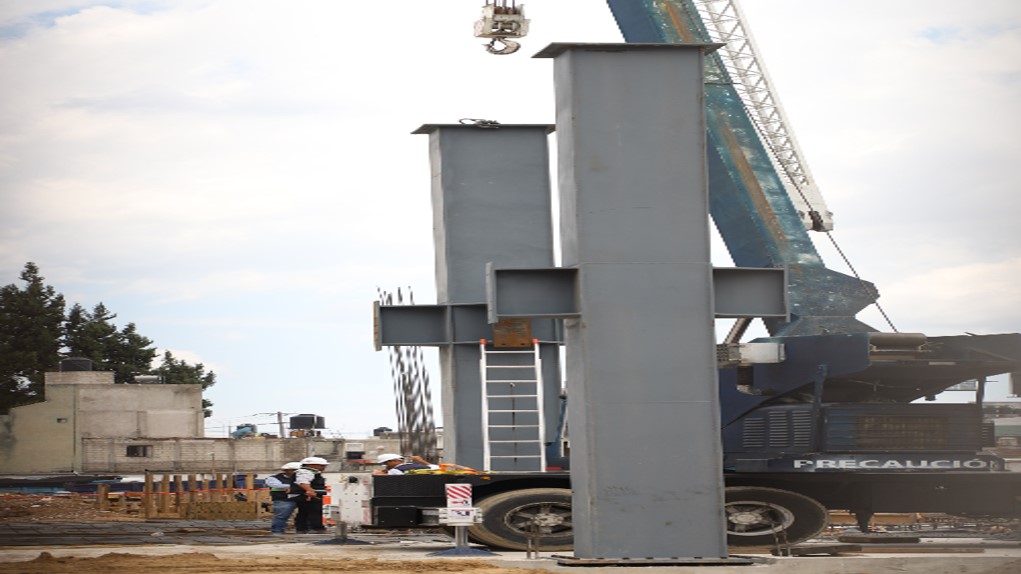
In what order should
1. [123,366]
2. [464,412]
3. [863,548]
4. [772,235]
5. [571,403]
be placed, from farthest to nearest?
[123,366] → [772,235] → [464,412] → [863,548] → [571,403]

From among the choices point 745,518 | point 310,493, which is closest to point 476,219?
point 310,493

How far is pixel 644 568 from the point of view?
14.1 m

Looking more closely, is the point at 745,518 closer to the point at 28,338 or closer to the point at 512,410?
the point at 512,410

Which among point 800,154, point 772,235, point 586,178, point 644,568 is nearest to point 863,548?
point 644,568

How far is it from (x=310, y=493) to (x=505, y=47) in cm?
831

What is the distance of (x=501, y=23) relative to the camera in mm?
24938

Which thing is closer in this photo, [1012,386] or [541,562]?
[541,562]

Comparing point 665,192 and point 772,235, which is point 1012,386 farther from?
point 772,235

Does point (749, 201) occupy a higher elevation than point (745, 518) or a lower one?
higher

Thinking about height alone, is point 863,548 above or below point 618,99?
below

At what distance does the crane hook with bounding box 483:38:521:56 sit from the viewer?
2506cm

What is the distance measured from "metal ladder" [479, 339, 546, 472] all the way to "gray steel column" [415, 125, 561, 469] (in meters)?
0.46

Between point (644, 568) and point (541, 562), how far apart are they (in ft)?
4.13

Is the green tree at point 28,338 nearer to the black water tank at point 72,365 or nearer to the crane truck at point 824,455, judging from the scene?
the black water tank at point 72,365
